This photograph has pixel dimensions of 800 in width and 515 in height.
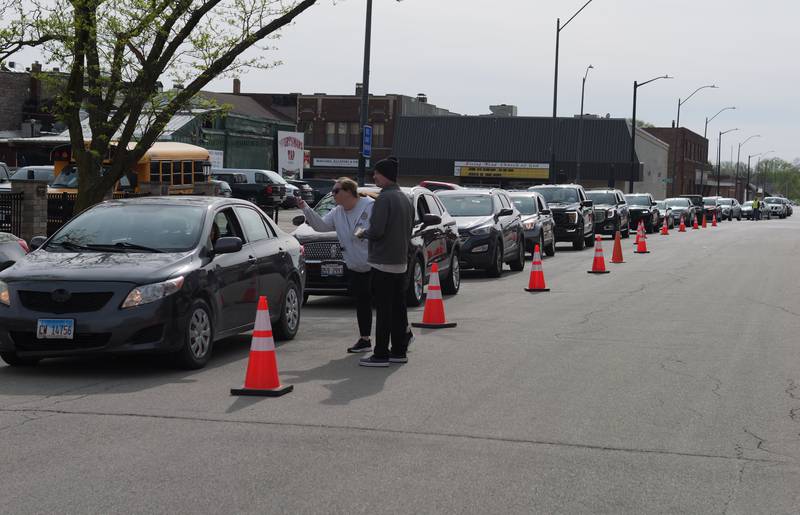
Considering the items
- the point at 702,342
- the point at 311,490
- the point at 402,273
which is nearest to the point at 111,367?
the point at 402,273

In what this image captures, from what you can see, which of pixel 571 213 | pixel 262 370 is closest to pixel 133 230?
pixel 262 370

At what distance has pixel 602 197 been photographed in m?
40.9

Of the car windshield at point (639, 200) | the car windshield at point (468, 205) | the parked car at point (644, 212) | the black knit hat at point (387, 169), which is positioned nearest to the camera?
the black knit hat at point (387, 169)

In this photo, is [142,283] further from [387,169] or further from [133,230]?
[387,169]

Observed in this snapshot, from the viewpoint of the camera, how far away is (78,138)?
2019 centimetres

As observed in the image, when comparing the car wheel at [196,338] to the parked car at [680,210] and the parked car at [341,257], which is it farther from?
the parked car at [680,210]

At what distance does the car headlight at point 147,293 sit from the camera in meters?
9.85

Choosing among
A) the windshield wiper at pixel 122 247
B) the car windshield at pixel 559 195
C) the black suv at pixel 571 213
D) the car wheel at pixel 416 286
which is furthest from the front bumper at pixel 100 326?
the car windshield at pixel 559 195

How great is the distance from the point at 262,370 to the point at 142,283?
1.52 meters

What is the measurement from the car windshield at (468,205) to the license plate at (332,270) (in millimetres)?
7343

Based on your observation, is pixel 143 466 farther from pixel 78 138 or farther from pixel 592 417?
pixel 78 138

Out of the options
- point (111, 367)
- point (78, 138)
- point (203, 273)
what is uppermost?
point (78, 138)

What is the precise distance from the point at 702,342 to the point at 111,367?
633cm

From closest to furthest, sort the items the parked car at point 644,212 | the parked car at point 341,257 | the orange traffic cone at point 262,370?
1. the orange traffic cone at point 262,370
2. the parked car at point 341,257
3. the parked car at point 644,212
